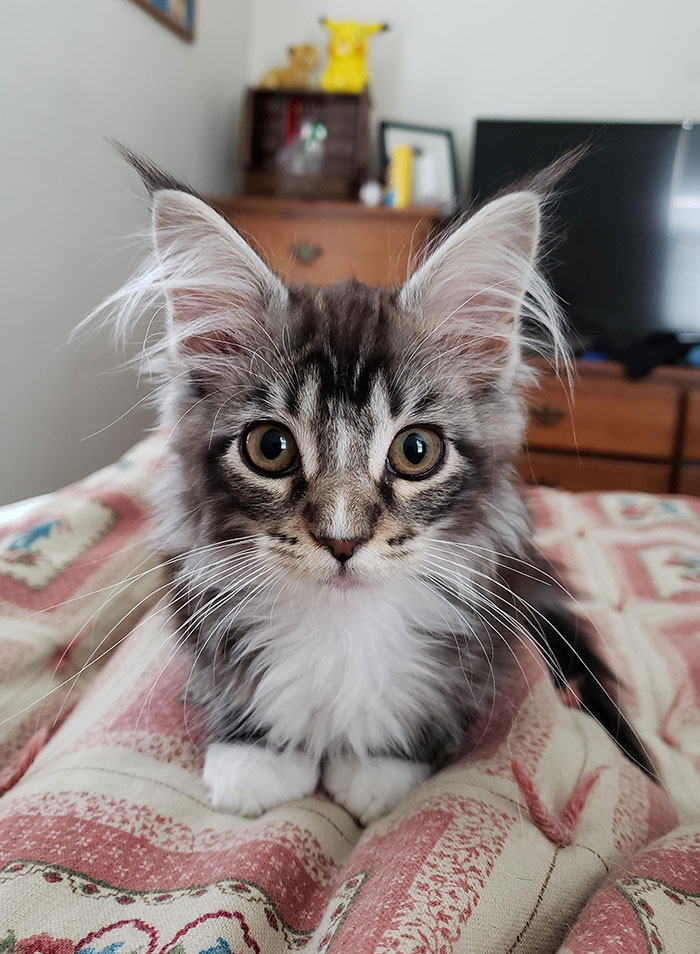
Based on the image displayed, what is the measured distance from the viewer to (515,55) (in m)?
3.20

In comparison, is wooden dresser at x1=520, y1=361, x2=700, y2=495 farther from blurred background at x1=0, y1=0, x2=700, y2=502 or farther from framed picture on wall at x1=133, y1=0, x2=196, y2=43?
framed picture on wall at x1=133, y1=0, x2=196, y2=43

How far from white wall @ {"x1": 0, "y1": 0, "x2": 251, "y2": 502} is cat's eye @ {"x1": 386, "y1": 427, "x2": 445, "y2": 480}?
0.95 m

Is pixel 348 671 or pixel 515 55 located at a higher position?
pixel 515 55

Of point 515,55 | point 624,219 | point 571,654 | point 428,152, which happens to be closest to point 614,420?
point 624,219

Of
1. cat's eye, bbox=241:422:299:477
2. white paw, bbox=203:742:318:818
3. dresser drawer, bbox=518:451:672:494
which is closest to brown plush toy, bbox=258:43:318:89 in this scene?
dresser drawer, bbox=518:451:672:494

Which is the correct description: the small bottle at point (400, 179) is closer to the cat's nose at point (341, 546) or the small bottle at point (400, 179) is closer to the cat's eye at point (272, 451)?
the cat's eye at point (272, 451)

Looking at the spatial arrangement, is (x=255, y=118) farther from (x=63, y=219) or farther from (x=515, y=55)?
(x=63, y=219)

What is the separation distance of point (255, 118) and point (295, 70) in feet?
1.00

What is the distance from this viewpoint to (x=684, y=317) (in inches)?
122

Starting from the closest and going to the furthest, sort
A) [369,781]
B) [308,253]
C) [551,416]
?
[369,781] < [308,253] < [551,416]

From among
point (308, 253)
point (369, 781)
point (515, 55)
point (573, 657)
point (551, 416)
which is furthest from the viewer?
point (515, 55)

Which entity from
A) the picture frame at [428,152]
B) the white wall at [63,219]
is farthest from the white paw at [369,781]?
the picture frame at [428,152]

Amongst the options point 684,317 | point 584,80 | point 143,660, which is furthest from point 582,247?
point 143,660

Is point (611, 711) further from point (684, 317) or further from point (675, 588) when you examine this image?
point (684, 317)
